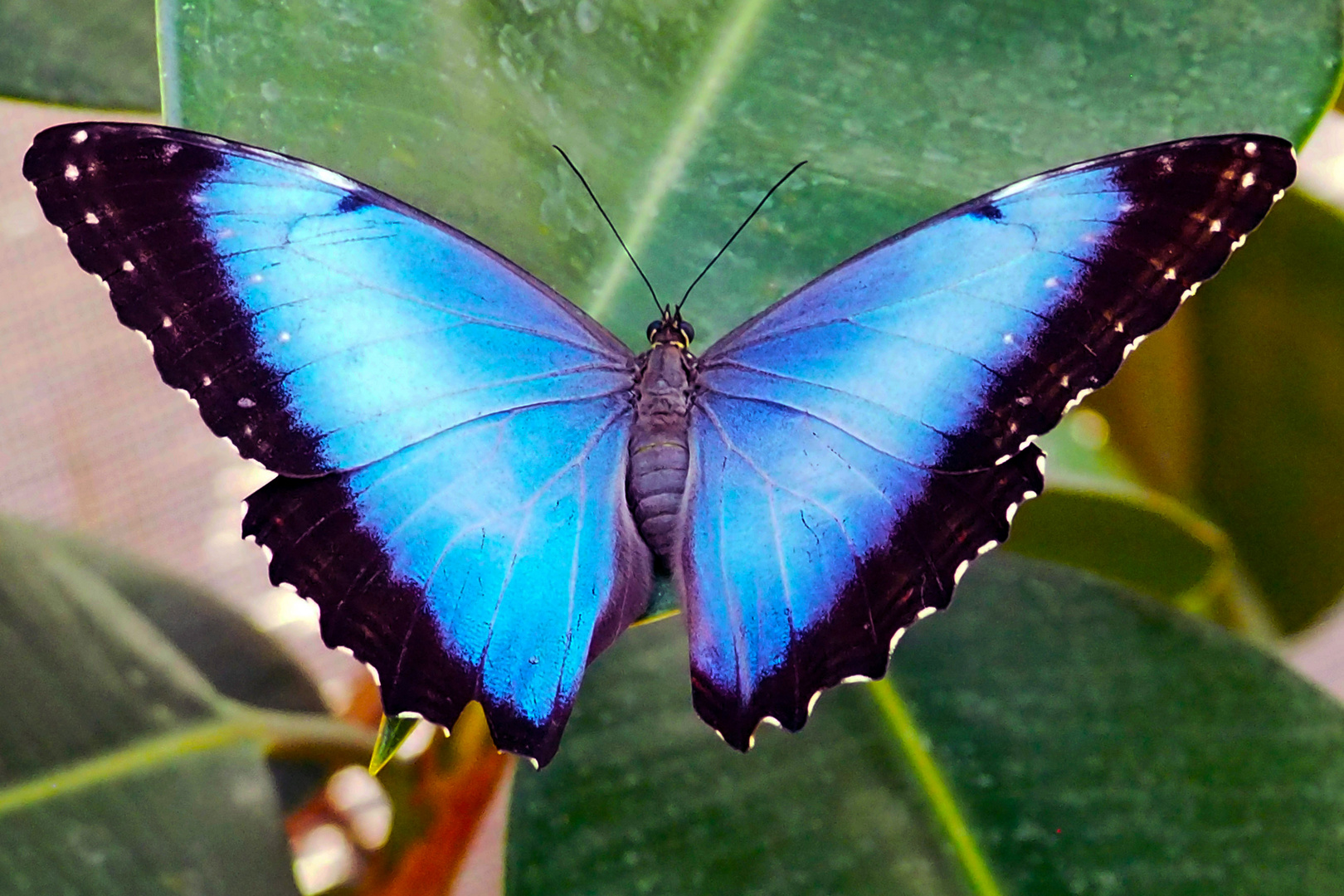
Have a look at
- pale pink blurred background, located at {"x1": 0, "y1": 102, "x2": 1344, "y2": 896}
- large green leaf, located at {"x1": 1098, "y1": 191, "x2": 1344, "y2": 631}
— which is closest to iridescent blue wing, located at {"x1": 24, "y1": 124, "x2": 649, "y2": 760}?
large green leaf, located at {"x1": 1098, "y1": 191, "x2": 1344, "y2": 631}

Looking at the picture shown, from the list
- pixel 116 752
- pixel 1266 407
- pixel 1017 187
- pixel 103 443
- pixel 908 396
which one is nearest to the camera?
pixel 1017 187

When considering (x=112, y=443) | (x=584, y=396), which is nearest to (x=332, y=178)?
(x=584, y=396)

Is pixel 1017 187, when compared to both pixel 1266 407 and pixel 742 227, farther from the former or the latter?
pixel 1266 407

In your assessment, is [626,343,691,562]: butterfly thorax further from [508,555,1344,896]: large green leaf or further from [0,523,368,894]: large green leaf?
[0,523,368,894]: large green leaf

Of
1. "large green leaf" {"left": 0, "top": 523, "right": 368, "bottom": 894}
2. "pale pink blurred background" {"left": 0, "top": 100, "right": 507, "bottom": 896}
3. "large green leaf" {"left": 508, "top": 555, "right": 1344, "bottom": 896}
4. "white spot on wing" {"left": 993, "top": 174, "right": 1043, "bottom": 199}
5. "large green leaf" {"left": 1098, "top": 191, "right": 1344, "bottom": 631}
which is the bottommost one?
"pale pink blurred background" {"left": 0, "top": 100, "right": 507, "bottom": 896}

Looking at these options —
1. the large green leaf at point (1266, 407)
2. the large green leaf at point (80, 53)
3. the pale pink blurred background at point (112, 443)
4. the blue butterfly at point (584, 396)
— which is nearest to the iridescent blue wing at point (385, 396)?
the blue butterfly at point (584, 396)

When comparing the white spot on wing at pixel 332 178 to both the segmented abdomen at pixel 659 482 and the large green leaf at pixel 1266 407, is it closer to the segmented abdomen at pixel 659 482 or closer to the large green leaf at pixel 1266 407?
the segmented abdomen at pixel 659 482
